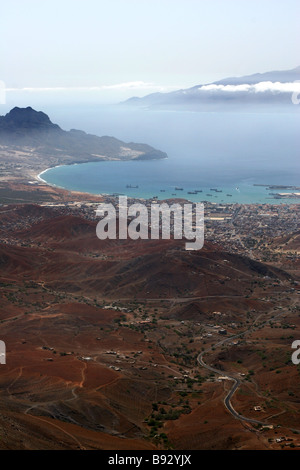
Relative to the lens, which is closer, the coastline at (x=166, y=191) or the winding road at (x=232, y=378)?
the winding road at (x=232, y=378)

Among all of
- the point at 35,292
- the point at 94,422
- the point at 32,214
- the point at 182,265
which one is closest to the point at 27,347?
the point at 94,422

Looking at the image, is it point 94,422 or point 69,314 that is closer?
point 94,422

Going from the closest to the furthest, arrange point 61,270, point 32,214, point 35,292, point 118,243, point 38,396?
point 38,396 → point 35,292 → point 61,270 → point 118,243 → point 32,214

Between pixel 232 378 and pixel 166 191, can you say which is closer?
pixel 232 378

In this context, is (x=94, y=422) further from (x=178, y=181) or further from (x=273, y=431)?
(x=178, y=181)

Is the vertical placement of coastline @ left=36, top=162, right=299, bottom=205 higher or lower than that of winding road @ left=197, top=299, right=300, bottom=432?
higher

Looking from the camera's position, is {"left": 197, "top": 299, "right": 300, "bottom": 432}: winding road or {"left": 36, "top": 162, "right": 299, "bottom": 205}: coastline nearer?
{"left": 197, "top": 299, "right": 300, "bottom": 432}: winding road

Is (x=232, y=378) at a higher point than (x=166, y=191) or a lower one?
lower

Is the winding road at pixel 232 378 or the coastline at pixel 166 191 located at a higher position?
the coastline at pixel 166 191
